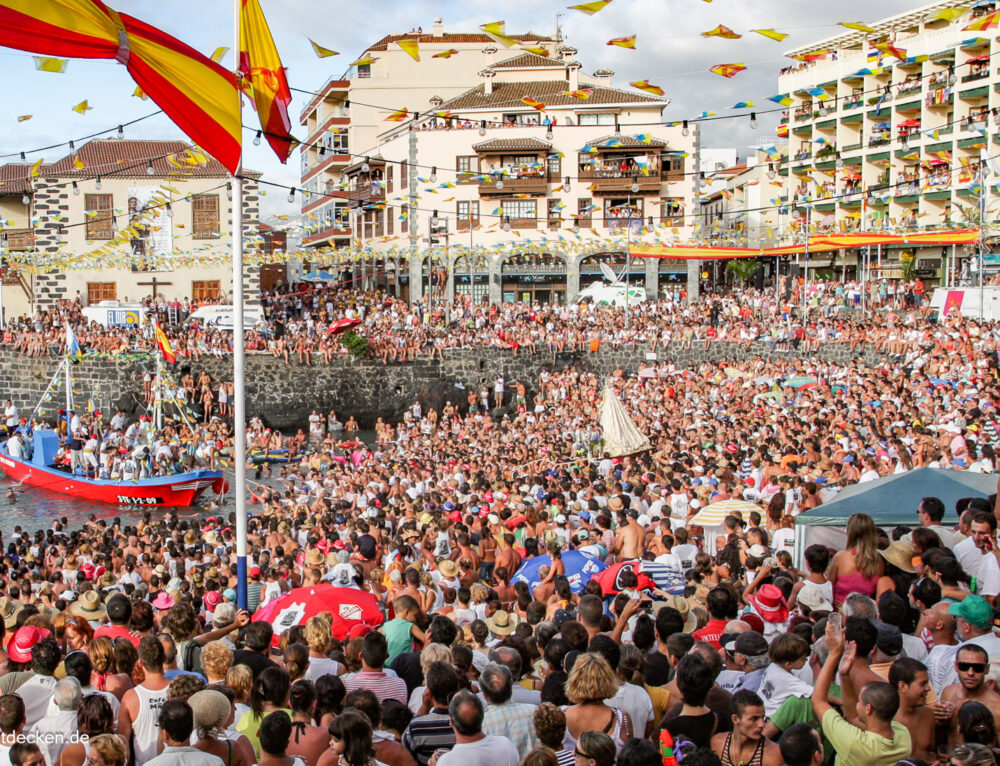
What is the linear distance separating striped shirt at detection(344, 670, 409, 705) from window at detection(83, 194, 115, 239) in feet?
118

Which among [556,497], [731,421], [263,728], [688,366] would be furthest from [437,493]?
[688,366]

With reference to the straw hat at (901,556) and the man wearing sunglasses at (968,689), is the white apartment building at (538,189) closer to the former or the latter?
the straw hat at (901,556)

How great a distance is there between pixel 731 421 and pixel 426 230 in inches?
1137

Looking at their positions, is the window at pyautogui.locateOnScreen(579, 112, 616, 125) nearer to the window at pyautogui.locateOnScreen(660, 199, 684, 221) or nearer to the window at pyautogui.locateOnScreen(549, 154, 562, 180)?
the window at pyautogui.locateOnScreen(549, 154, 562, 180)

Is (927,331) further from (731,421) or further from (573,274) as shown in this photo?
(573,274)

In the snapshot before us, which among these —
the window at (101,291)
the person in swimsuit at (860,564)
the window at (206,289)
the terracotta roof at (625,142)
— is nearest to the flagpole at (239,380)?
the person in swimsuit at (860,564)

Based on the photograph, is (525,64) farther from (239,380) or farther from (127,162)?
(239,380)

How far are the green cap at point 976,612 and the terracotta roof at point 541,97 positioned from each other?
41971 mm

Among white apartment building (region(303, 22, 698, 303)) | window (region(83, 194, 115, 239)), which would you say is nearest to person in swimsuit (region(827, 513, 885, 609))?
window (region(83, 194, 115, 239))

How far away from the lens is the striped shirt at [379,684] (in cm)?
570

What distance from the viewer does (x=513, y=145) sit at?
4522cm

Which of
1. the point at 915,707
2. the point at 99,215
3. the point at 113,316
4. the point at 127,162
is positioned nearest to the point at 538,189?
the point at 127,162

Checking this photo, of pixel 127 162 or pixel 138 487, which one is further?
pixel 127 162

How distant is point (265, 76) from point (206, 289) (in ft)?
109
